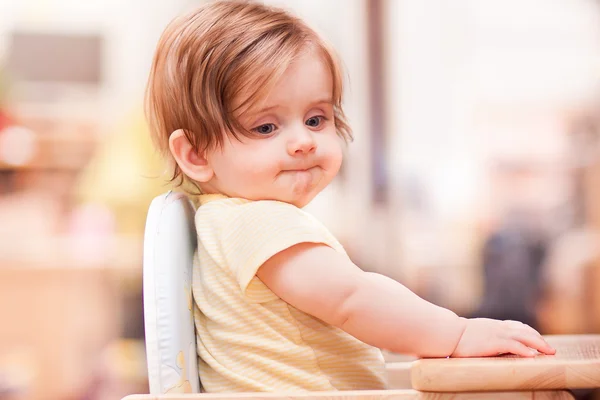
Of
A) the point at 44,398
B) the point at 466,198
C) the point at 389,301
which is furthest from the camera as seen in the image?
the point at 466,198

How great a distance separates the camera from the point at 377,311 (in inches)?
29.7

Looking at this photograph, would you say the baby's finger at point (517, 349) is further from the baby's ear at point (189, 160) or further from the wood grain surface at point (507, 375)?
the baby's ear at point (189, 160)

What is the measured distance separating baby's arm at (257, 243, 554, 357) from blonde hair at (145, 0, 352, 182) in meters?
0.19

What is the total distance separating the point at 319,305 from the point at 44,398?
7.01ft

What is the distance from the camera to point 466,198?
3482 millimetres

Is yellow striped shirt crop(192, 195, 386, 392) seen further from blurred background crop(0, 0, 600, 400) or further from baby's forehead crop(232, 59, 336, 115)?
blurred background crop(0, 0, 600, 400)

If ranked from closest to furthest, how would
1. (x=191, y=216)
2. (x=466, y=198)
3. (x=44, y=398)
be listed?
1. (x=191, y=216)
2. (x=44, y=398)
3. (x=466, y=198)

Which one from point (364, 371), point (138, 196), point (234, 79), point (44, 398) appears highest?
point (234, 79)

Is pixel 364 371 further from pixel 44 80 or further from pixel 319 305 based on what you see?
pixel 44 80

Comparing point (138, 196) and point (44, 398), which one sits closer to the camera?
point (44, 398)

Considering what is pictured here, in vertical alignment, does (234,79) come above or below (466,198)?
above

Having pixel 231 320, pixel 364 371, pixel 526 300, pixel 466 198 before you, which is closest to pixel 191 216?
pixel 231 320

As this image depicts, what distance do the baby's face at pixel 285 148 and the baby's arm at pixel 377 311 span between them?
12cm

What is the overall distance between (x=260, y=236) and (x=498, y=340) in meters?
0.27
